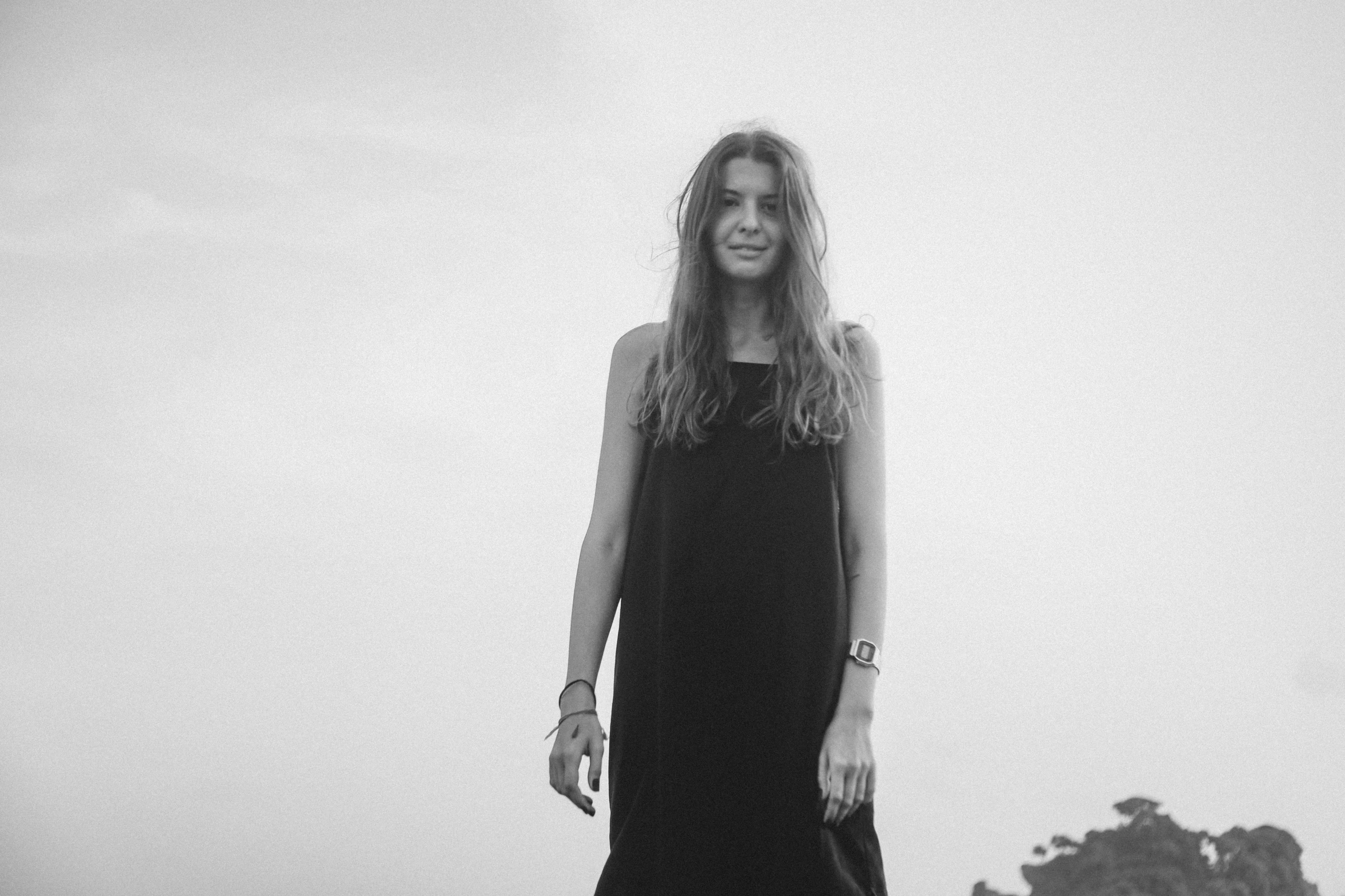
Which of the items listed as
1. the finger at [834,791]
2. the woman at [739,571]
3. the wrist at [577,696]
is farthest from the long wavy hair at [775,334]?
the finger at [834,791]

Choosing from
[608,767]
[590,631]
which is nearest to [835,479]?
[590,631]

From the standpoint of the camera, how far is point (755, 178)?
2.07 meters

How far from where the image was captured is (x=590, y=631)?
6.30 feet

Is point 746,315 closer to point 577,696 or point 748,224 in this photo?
point 748,224

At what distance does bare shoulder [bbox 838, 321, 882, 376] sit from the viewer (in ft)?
6.69

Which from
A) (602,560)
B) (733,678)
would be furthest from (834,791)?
(602,560)

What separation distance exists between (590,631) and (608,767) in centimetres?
23

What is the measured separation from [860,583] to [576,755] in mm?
546

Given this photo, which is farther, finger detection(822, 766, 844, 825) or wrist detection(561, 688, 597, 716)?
wrist detection(561, 688, 597, 716)

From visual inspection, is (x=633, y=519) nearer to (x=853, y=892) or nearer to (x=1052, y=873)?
(x=853, y=892)

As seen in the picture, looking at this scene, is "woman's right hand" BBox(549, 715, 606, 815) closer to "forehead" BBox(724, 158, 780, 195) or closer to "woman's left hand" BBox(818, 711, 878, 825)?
"woman's left hand" BBox(818, 711, 878, 825)

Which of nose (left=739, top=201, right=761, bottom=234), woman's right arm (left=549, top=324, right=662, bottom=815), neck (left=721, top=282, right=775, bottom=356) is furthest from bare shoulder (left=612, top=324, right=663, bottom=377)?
nose (left=739, top=201, right=761, bottom=234)

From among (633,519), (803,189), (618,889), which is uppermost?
(803,189)

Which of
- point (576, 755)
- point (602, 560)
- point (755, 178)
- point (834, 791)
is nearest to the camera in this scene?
point (834, 791)
